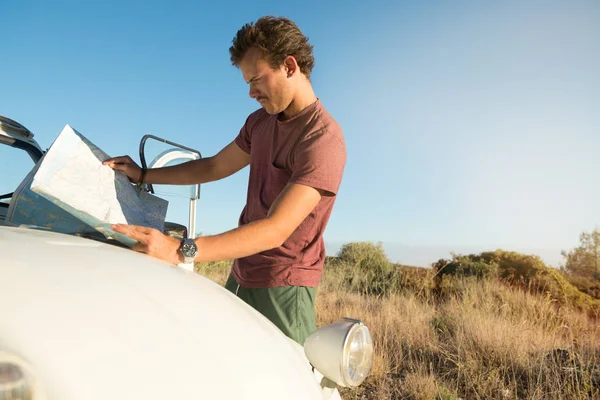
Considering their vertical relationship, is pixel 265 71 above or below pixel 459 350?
above

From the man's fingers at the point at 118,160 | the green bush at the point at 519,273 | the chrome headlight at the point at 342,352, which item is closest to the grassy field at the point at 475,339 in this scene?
the green bush at the point at 519,273

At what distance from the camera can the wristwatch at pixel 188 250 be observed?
1503 mm

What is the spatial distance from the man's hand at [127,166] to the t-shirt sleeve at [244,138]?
2.24 ft

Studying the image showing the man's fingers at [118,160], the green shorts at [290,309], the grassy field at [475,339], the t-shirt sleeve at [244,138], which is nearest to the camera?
the man's fingers at [118,160]

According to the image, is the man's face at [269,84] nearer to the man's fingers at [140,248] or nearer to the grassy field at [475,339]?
the man's fingers at [140,248]

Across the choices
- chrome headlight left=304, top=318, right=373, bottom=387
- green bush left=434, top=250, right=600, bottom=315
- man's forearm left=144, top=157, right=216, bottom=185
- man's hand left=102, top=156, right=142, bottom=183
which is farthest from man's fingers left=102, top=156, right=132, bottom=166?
green bush left=434, top=250, right=600, bottom=315

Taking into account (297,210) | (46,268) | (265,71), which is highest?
(265,71)

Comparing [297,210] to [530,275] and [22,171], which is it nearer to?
[22,171]

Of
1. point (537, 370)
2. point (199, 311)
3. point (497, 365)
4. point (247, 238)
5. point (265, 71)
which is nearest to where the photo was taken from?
point (199, 311)

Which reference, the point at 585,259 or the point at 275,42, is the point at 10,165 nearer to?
the point at 275,42

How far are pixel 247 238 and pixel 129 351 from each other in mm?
839

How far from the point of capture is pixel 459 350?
15.4 ft

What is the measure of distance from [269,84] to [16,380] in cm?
170

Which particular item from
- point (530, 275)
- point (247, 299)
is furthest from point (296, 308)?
point (530, 275)
